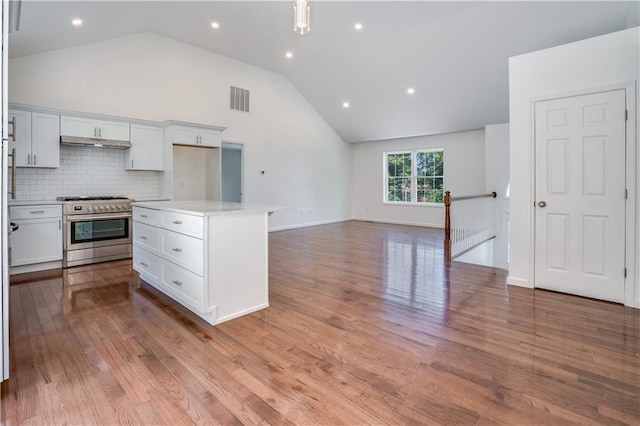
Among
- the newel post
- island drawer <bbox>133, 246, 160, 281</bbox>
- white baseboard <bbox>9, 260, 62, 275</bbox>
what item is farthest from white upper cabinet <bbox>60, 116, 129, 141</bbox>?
the newel post

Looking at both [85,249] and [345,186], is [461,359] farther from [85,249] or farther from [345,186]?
[345,186]

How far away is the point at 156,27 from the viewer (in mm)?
5723

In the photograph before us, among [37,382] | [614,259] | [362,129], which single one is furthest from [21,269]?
[362,129]

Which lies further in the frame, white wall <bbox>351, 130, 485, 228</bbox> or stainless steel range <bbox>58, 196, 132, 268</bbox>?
white wall <bbox>351, 130, 485, 228</bbox>

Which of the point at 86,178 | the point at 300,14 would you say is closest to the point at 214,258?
the point at 300,14

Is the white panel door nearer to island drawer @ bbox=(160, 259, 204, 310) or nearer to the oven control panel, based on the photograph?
island drawer @ bbox=(160, 259, 204, 310)

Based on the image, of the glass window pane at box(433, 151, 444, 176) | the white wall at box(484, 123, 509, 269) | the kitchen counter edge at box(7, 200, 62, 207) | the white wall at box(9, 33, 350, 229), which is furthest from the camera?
the glass window pane at box(433, 151, 444, 176)

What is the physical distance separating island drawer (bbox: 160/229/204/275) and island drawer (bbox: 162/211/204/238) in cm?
5

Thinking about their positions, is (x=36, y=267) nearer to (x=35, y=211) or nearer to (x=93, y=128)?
(x=35, y=211)

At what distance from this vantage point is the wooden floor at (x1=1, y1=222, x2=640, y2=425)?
1660 mm

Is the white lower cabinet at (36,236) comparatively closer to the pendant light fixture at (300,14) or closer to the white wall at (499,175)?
the pendant light fixture at (300,14)

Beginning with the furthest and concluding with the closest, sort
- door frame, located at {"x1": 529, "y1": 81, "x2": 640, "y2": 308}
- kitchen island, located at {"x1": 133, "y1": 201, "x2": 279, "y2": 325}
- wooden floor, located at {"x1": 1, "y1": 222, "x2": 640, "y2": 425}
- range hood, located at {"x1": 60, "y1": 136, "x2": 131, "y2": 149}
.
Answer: range hood, located at {"x1": 60, "y1": 136, "x2": 131, "y2": 149}, door frame, located at {"x1": 529, "y1": 81, "x2": 640, "y2": 308}, kitchen island, located at {"x1": 133, "y1": 201, "x2": 279, "y2": 325}, wooden floor, located at {"x1": 1, "y1": 222, "x2": 640, "y2": 425}

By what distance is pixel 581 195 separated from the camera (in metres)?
3.30

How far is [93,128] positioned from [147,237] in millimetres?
2471
